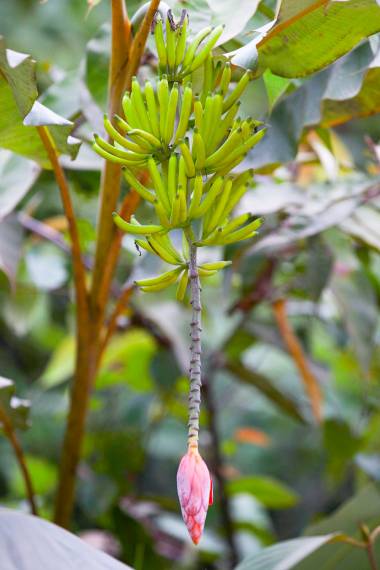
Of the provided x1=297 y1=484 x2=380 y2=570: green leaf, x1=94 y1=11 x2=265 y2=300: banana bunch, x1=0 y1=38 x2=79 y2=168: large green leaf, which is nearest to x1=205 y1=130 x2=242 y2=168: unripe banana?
x1=94 y1=11 x2=265 y2=300: banana bunch

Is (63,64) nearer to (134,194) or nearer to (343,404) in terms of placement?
(343,404)

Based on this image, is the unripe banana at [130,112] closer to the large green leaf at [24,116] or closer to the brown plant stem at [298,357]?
the large green leaf at [24,116]

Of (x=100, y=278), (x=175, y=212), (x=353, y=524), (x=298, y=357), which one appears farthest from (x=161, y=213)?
(x=298, y=357)

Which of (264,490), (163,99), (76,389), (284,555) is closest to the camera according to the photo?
(163,99)

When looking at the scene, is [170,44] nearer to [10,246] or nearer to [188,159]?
[188,159]

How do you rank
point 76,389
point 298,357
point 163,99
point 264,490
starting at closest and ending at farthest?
point 163,99, point 76,389, point 298,357, point 264,490

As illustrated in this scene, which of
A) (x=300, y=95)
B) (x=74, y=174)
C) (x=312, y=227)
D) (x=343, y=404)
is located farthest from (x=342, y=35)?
(x=343, y=404)

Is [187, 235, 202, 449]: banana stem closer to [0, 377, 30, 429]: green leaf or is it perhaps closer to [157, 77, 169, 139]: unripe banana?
[157, 77, 169, 139]: unripe banana
